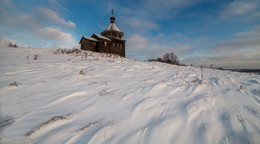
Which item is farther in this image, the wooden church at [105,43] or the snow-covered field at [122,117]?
the wooden church at [105,43]

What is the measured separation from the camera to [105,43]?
882 inches

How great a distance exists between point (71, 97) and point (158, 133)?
5.18 feet

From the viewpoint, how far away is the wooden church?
818 inches

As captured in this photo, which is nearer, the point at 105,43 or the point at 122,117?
the point at 122,117

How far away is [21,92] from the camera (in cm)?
181

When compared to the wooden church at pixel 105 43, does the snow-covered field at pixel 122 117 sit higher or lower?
lower

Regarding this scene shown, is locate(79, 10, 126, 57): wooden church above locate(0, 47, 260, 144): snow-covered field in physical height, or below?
above

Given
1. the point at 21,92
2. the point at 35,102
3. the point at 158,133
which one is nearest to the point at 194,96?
the point at 158,133

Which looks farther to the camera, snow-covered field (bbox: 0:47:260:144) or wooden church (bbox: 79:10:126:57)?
wooden church (bbox: 79:10:126:57)

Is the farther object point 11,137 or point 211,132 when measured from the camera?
point 211,132

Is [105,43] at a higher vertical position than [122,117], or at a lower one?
higher

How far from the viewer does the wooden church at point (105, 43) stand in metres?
20.8

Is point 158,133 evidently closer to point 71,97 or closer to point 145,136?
point 145,136

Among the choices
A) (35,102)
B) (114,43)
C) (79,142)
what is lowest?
(79,142)
